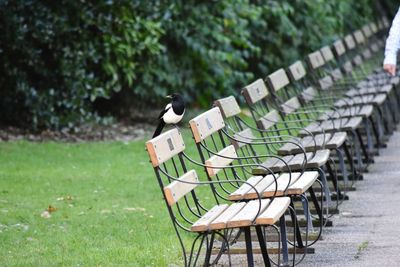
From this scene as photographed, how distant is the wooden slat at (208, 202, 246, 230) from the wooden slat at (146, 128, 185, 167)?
49 centimetres

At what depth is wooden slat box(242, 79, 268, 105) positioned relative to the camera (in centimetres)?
900

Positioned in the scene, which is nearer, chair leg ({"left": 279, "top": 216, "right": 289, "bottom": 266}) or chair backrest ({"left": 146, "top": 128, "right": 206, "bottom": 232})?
chair backrest ({"left": 146, "top": 128, "right": 206, "bottom": 232})

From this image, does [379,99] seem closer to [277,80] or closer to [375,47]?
[277,80]

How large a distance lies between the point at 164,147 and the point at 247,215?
0.68m

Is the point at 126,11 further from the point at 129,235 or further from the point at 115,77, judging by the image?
the point at 129,235

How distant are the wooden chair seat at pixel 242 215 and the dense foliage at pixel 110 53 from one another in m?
7.34

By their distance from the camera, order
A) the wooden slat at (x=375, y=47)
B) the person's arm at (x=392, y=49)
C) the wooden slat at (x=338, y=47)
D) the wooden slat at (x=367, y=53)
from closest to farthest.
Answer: the person's arm at (x=392, y=49)
the wooden slat at (x=338, y=47)
the wooden slat at (x=367, y=53)
the wooden slat at (x=375, y=47)

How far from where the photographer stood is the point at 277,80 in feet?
33.6

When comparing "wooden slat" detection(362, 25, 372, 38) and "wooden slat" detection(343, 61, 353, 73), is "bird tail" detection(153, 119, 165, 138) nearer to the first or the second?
"wooden slat" detection(343, 61, 353, 73)

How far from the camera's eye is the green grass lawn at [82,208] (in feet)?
24.1

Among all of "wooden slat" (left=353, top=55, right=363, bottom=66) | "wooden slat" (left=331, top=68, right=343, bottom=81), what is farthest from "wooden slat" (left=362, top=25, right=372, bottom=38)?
"wooden slat" (left=331, top=68, right=343, bottom=81)

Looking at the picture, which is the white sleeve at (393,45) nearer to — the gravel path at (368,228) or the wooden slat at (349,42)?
the gravel path at (368,228)

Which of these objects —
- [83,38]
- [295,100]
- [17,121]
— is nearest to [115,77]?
[83,38]

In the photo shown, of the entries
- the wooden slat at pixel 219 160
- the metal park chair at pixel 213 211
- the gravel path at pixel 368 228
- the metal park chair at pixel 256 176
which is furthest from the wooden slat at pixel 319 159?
the metal park chair at pixel 213 211
